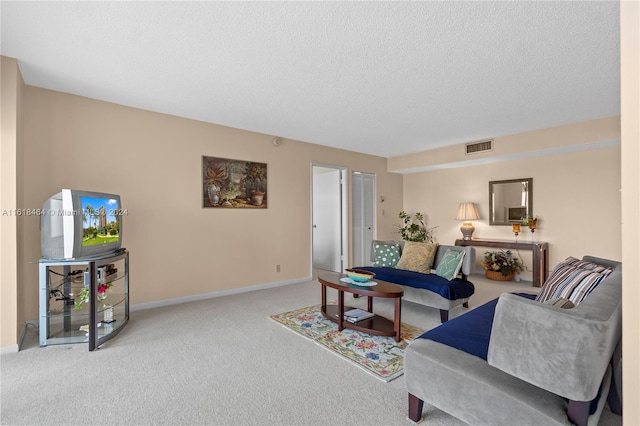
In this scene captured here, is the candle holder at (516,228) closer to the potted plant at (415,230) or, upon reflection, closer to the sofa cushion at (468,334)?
the potted plant at (415,230)

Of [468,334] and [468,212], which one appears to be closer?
[468,334]

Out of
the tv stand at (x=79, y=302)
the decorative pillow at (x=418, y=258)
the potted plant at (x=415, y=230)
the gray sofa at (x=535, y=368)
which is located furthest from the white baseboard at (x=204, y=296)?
the gray sofa at (x=535, y=368)

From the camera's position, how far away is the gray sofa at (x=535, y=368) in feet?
3.96

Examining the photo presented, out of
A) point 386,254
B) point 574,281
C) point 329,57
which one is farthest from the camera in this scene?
point 386,254

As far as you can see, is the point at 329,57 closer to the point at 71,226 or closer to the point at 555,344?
the point at 555,344

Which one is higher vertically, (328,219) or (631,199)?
(631,199)

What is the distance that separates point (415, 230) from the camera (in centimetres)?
662

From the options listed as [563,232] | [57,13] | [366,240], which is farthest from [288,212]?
[563,232]

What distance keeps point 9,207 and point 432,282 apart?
405cm

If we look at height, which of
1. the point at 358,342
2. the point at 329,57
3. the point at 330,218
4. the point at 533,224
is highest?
the point at 329,57

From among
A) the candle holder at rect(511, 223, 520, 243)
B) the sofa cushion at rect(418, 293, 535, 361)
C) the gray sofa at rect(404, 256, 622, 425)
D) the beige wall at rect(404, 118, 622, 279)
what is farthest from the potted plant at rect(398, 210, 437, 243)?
the gray sofa at rect(404, 256, 622, 425)

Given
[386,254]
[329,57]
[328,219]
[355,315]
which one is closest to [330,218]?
[328,219]

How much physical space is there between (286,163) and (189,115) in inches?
66.3

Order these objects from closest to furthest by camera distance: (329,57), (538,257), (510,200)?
(329,57)
(538,257)
(510,200)
